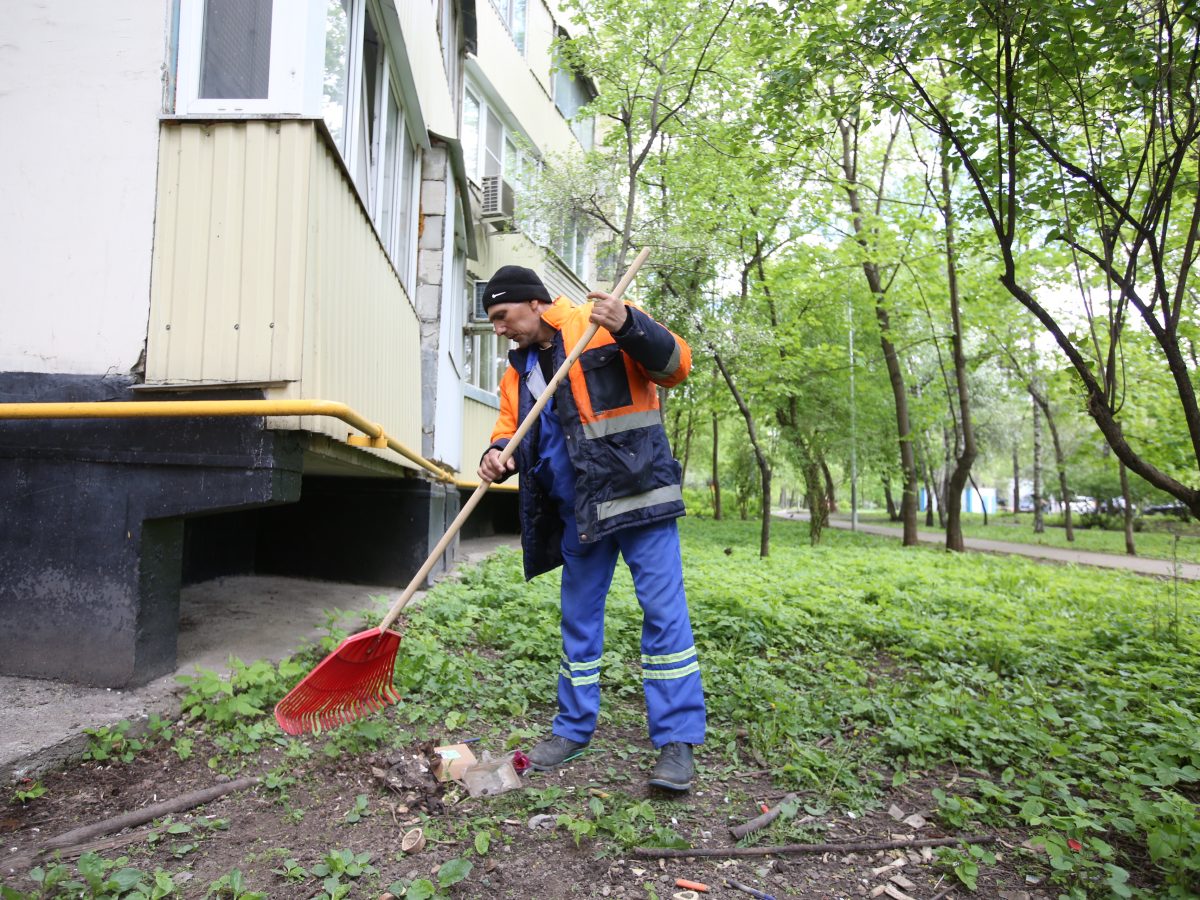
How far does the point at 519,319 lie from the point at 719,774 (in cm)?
193

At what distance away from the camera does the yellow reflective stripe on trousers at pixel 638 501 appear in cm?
292

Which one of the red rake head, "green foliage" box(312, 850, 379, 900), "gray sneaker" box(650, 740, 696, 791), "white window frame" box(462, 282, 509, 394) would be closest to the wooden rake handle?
the red rake head

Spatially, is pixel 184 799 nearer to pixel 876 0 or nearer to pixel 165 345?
pixel 165 345

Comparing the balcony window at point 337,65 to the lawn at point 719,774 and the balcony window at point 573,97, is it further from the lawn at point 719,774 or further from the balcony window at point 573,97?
the balcony window at point 573,97

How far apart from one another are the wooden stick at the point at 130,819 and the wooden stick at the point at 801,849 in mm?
1435

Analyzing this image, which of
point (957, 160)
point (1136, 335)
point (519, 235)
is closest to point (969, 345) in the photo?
point (1136, 335)

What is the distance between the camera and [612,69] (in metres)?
9.73

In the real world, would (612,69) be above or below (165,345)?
above

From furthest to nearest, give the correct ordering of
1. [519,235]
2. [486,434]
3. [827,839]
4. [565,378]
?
[519,235] → [486,434] → [565,378] → [827,839]

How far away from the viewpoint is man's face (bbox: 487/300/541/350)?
10.4 ft

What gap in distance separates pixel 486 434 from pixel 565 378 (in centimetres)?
818

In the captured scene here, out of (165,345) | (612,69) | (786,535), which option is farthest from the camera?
(786,535)

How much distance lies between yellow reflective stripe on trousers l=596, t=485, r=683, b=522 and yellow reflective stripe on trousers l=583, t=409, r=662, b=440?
0.83ft

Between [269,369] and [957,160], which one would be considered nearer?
[269,369]
